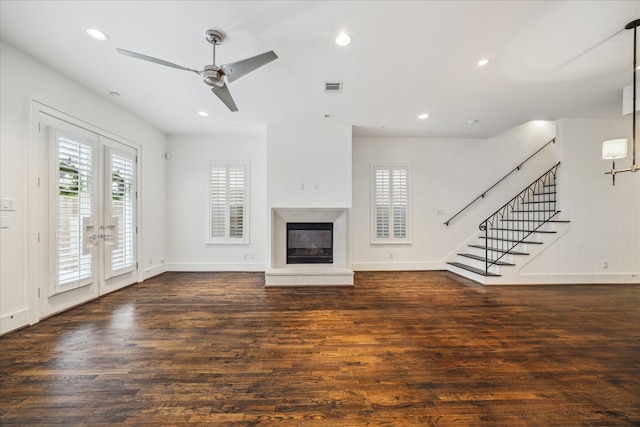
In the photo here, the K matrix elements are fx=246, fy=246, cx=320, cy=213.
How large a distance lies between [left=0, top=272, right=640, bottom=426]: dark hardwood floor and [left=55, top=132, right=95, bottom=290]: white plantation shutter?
51 cm

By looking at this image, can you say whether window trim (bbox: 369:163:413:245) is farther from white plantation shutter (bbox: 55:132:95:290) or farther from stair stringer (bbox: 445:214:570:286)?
white plantation shutter (bbox: 55:132:95:290)

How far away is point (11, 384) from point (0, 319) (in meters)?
1.25

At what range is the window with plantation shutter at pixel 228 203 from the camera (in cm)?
565

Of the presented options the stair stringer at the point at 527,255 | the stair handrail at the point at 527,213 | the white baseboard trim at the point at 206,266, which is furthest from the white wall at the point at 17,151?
the stair handrail at the point at 527,213

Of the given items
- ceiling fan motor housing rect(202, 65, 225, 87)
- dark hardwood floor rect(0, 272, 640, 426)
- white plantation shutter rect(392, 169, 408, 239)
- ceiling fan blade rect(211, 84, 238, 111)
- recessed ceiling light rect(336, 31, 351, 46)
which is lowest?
dark hardwood floor rect(0, 272, 640, 426)

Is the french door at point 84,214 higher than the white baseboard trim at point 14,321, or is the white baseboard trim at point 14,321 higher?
the french door at point 84,214

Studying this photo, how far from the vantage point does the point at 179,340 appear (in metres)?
2.58

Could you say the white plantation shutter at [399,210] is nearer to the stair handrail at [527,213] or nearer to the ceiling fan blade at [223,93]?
the stair handrail at [527,213]

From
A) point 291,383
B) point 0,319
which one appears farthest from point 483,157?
point 0,319

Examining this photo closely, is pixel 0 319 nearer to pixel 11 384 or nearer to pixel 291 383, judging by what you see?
pixel 11 384

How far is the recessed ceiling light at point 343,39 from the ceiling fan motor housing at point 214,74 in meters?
1.21

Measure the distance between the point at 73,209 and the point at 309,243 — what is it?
3.64 meters

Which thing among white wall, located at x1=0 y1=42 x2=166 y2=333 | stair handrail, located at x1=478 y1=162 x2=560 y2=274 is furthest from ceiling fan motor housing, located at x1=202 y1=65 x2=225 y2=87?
stair handrail, located at x1=478 y1=162 x2=560 y2=274

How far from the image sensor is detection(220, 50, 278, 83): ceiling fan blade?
2224 millimetres
